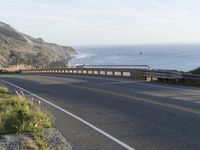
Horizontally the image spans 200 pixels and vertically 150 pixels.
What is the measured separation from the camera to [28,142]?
1059cm

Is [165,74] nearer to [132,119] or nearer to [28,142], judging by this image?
[132,119]

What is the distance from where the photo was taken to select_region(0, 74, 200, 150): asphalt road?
1114cm

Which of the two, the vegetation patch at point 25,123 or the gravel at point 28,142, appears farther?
the vegetation patch at point 25,123

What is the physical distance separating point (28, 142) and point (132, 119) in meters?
4.73

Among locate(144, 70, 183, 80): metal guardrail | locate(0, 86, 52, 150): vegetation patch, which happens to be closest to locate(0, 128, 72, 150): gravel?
locate(0, 86, 52, 150): vegetation patch

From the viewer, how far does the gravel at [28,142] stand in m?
10.3

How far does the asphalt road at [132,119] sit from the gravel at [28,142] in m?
0.26

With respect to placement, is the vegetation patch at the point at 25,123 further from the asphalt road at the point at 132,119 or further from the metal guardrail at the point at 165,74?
the metal guardrail at the point at 165,74

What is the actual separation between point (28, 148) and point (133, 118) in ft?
17.3

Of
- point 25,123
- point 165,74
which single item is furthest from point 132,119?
point 165,74

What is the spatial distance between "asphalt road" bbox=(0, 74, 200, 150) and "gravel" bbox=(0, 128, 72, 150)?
257 mm

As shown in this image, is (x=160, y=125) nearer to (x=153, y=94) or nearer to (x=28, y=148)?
(x=28, y=148)

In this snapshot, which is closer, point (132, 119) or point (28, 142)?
point (28, 142)

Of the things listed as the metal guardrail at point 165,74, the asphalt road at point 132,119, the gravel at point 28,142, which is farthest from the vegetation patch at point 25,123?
the metal guardrail at point 165,74
